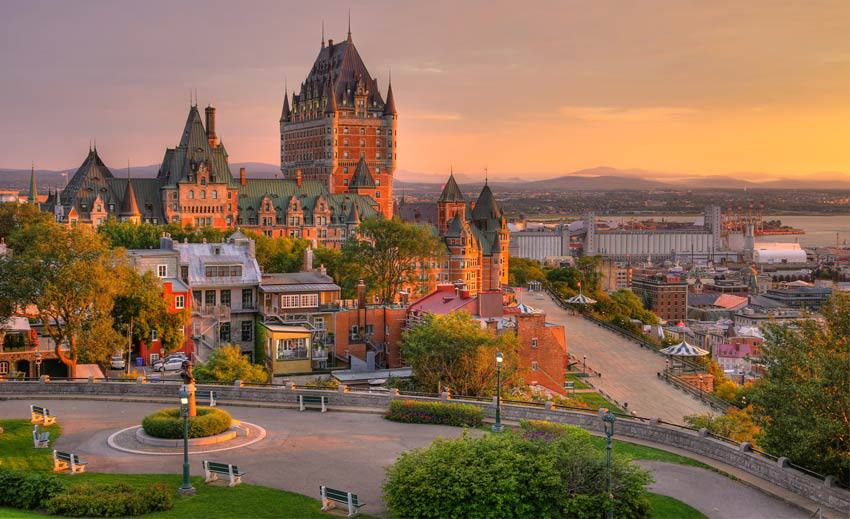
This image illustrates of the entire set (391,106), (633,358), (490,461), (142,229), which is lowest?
(633,358)

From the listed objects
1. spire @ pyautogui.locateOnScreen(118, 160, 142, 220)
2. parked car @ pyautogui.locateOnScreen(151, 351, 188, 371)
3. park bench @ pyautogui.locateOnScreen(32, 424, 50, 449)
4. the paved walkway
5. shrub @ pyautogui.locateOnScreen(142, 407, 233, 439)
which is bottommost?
the paved walkway

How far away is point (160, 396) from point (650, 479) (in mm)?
19993

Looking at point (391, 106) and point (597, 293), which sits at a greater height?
point (391, 106)

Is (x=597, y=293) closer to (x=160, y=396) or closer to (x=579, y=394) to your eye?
(x=579, y=394)

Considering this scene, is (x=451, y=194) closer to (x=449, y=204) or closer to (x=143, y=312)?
(x=449, y=204)

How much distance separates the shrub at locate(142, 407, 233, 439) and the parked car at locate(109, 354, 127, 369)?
70.9 feet

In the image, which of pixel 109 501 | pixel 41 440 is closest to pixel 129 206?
pixel 41 440

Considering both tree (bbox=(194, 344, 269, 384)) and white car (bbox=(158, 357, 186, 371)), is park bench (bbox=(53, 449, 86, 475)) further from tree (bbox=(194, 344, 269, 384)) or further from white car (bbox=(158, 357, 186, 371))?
white car (bbox=(158, 357, 186, 371))

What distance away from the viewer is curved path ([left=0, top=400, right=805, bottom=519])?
82.3ft

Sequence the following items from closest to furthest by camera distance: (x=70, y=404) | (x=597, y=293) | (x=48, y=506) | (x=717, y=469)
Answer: (x=48, y=506) → (x=717, y=469) → (x=70, y=404) → (x=597, y=293)

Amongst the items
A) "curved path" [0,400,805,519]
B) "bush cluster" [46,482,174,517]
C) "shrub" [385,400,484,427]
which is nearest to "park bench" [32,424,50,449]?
"curved path" [0,400,805,519]

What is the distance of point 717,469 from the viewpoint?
2695 centimetres

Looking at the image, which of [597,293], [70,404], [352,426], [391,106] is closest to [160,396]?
[70,404]

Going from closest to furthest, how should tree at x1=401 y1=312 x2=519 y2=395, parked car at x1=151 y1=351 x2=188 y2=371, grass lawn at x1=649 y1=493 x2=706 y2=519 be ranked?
1. grass lawn at x1=649 y1=493 x2=706 y2=519
2. tree at x1=401 y1=312 x2=519 y2=395
3. parked car at x1=151 y1=351 x2=188 y2=371
